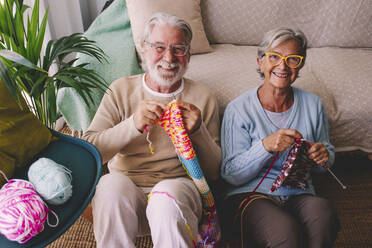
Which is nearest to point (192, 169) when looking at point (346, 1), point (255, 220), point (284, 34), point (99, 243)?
point (255, 220)

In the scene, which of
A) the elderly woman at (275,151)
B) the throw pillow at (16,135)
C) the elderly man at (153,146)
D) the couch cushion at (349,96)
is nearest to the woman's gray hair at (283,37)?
the elderly woman at (275,151)

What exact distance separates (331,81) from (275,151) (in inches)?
34.1

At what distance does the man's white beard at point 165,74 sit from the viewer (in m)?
1.25

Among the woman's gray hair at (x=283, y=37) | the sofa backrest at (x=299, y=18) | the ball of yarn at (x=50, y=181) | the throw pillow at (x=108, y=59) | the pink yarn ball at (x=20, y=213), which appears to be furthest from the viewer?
the sofa backrest at (x=299, y=18)

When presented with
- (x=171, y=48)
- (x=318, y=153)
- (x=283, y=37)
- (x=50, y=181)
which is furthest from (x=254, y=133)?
(x=50, y=181)

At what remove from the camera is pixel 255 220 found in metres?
1.17

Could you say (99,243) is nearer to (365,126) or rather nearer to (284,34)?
(284,34)

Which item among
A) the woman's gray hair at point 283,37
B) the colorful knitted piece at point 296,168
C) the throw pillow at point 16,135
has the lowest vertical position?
the colorful knitted piece at point 296,168

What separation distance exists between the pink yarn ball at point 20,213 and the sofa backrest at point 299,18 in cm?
170

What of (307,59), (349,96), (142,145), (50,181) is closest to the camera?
(50,181)

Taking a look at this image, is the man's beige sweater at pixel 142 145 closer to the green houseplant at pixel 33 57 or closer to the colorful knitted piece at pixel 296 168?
the green houseplant at pixel 33 57

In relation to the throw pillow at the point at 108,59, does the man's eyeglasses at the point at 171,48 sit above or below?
above

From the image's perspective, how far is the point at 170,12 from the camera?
6.03ft

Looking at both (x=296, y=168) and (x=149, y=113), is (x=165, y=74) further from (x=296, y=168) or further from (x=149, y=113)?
(x=296, y=168)
